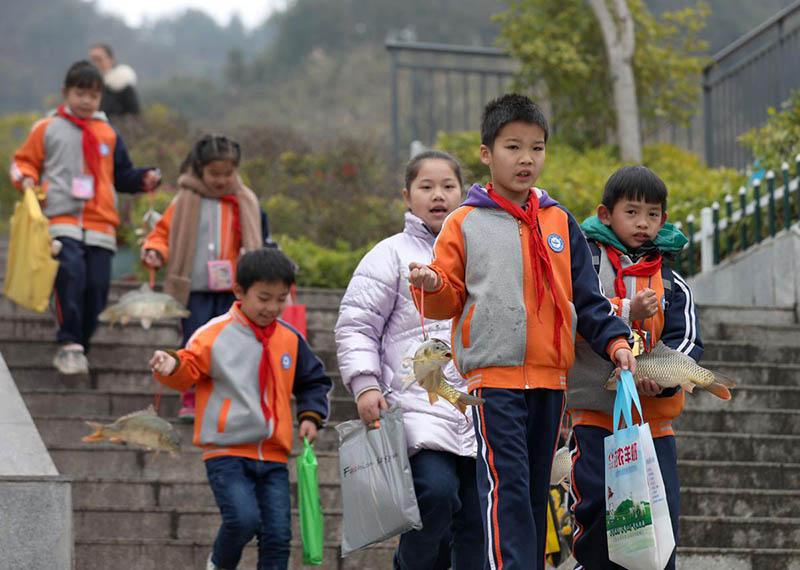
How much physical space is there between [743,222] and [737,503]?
15.4 feet

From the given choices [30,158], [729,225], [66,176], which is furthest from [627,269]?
[729,225]

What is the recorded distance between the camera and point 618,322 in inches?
193

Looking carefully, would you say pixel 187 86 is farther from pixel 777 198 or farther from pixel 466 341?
pixel 466 341

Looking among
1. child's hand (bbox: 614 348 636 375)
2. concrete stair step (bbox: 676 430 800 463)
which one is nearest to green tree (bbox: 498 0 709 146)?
concrete stair step (bbox: 676 430 800 463)

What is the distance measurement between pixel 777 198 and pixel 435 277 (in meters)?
7.12

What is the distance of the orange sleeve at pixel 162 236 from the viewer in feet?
27.0

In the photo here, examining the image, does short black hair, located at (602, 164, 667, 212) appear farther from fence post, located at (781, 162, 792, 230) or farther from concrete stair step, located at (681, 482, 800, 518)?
fence post, located at (781, 162, 792, 230)

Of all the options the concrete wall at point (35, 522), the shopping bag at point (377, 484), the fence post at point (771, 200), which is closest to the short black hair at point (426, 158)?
the shopping bag at point (377, 484)

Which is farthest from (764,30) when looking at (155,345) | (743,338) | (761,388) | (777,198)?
(155,345)

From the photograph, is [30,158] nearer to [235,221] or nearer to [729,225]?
[235,221]

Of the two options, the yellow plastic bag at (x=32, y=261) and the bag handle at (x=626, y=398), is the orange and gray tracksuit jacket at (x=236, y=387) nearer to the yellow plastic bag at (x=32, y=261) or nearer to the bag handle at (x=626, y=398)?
the bag handle at (x=626, y=398)

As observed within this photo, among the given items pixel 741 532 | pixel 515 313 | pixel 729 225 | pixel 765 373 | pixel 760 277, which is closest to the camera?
pixel 515 313

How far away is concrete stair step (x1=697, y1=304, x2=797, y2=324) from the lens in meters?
10.4

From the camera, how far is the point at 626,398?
4.94 metres
